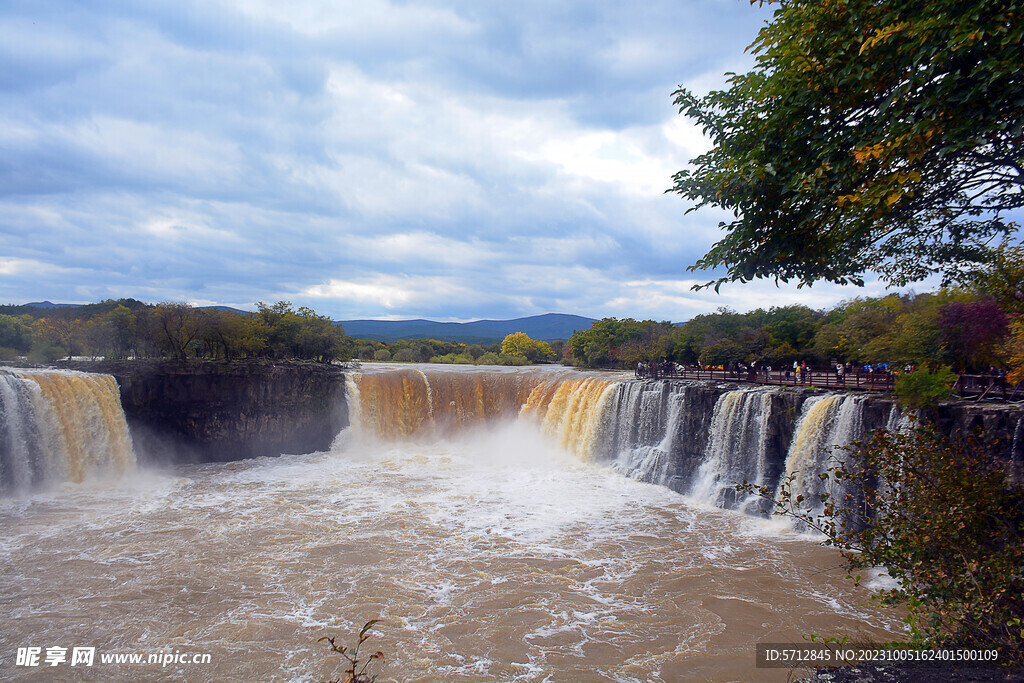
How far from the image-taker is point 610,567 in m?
11.8

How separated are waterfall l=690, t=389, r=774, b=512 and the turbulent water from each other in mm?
884

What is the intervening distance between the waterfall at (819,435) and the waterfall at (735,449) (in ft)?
4.01

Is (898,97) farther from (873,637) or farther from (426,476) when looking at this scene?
(426,476)

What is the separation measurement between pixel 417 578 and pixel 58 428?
15.3 metres

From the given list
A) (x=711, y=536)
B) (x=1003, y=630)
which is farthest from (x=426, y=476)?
(x=1003, y=630)

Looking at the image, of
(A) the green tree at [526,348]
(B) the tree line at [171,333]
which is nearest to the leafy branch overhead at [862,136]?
(B) the tree line at [171,333]

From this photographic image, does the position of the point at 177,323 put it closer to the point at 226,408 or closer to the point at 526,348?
the point at 226,408

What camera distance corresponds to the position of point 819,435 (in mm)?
13891

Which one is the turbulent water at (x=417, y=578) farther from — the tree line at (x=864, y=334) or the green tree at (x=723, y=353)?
the green tree at (x=723, y=353)

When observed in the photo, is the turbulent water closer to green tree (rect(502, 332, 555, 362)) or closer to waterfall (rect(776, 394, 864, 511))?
waterfall (rect(776, 394, 864, 511))

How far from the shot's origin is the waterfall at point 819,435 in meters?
13.2

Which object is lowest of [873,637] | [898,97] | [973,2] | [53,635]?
[53,635]

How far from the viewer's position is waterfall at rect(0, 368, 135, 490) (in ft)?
56.5

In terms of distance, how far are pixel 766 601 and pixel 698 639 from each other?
2.07 meters
